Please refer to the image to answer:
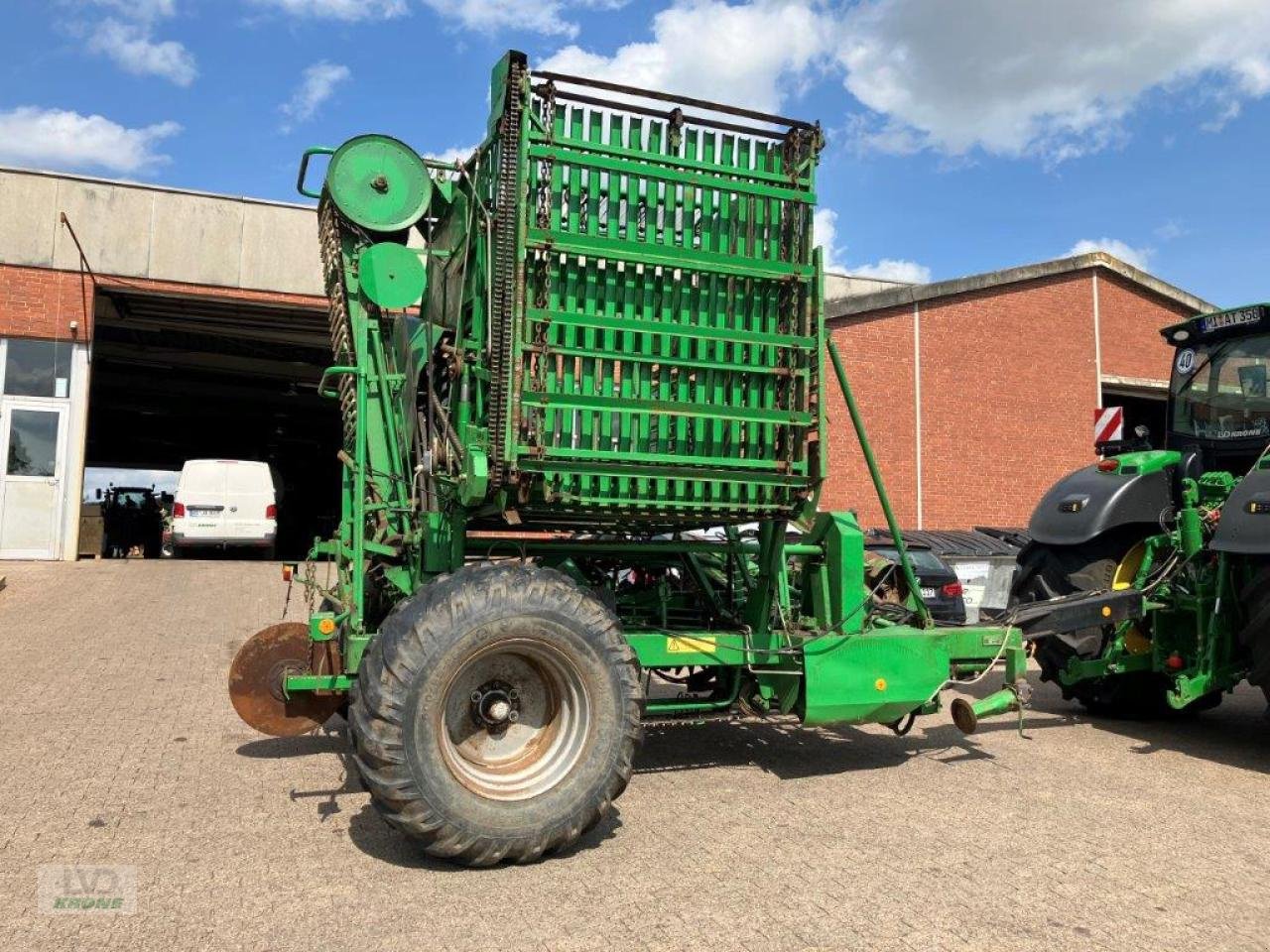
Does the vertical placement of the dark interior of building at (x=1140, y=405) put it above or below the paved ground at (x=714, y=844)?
above

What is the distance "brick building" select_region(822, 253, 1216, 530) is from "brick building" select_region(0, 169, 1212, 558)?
1.5 inches

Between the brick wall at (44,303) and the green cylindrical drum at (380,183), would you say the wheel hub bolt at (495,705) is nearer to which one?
the green cylindrical drum at (380,183)

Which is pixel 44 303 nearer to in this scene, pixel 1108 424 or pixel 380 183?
pixel 380 183

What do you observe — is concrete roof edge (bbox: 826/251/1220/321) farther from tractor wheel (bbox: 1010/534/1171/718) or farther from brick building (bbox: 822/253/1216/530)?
tractor wheel (bbox: 1010/534/1171/718)

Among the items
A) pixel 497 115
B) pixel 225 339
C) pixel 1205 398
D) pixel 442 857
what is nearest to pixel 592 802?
pixel 442 857

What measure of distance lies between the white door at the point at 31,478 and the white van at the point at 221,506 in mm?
2354

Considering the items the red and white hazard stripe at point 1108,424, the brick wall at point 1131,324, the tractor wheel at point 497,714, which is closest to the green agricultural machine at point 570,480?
the tractor wheel at point 497,714

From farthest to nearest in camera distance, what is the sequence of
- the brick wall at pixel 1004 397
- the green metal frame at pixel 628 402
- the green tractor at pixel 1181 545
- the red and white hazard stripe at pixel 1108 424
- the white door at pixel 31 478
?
the brick wall at pixel 1004 397 < the white door at pixel 31 478 < the red and white hazard stripe at pixel 1108 424 < the green tractor at pixel 1181 545 < the green metal frame at pixel 628 402

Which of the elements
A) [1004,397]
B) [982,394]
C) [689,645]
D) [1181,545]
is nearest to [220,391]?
[982,394]

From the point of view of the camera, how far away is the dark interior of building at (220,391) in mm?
18484

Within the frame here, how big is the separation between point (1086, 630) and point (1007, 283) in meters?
14.8

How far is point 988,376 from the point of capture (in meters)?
20.0

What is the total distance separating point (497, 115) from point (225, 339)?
18.4 metres

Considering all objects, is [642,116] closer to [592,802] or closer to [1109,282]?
[592,802]
